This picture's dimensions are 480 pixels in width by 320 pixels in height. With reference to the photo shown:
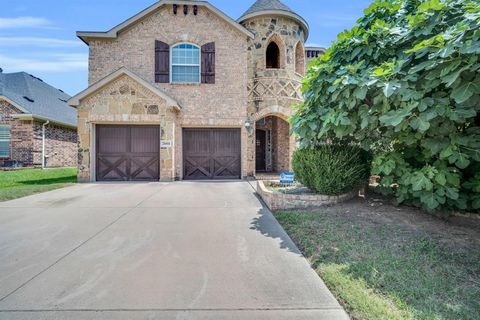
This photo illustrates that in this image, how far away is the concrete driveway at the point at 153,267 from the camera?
2.34 metres

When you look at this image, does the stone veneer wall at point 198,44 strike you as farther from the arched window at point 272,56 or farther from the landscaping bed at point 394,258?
the landscaping bed at point 394,258

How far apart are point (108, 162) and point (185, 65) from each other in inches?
222

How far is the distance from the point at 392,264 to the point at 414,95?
7.65ft

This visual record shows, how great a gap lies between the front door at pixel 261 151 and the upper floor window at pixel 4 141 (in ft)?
50.7

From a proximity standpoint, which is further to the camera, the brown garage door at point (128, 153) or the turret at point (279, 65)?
the turret at point (279, 65)

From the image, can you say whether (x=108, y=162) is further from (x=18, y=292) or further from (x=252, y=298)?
(x=252, y=298)

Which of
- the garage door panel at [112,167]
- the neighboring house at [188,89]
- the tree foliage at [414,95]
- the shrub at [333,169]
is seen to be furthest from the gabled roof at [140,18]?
the shrub at [333,169]

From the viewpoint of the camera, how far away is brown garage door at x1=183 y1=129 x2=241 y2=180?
11383 millimetres

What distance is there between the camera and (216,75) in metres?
11.4

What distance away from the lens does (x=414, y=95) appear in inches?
136

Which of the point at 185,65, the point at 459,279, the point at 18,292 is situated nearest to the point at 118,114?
the point at 185,65

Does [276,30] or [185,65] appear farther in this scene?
[276,30]

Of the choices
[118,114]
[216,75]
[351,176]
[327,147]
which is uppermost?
[216,75]

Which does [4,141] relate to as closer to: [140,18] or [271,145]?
[140,18]
